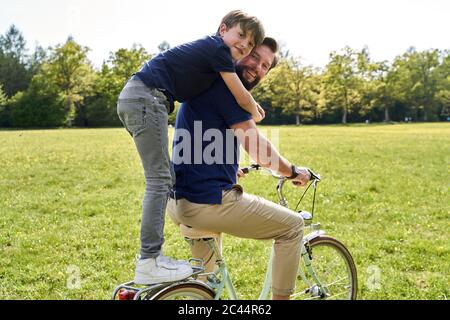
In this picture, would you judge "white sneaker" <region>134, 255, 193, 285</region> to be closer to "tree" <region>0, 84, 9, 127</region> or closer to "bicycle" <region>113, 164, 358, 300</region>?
"bicycle" <region>113, 164, 358, 300</region>

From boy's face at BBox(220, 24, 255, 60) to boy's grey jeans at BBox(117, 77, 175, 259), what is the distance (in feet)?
1.55

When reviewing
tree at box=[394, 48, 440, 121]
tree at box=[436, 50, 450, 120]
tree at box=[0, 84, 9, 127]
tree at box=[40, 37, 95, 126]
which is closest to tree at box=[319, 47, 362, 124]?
tree at box=[394, 48, 440, 121]

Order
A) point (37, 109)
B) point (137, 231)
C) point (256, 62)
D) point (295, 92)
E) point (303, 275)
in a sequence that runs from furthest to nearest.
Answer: point (295, 92) → point (37, 109) → point (137, 231) → point (303, 275) → point (256, 62)

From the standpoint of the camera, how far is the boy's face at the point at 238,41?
8.77ft

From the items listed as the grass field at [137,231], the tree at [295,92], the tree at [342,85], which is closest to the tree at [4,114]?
the tree at [295,92]

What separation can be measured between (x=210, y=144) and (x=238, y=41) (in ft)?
1.95

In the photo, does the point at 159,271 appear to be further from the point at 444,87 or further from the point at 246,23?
the point at 444,87

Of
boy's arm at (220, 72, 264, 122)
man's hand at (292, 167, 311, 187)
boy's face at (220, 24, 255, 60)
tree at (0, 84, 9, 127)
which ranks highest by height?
tree at (0, 84, 9, 127)

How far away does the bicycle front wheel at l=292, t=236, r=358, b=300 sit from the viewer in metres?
3.55

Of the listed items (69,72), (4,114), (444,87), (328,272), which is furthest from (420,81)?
(328,272)

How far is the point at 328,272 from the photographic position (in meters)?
3.72
